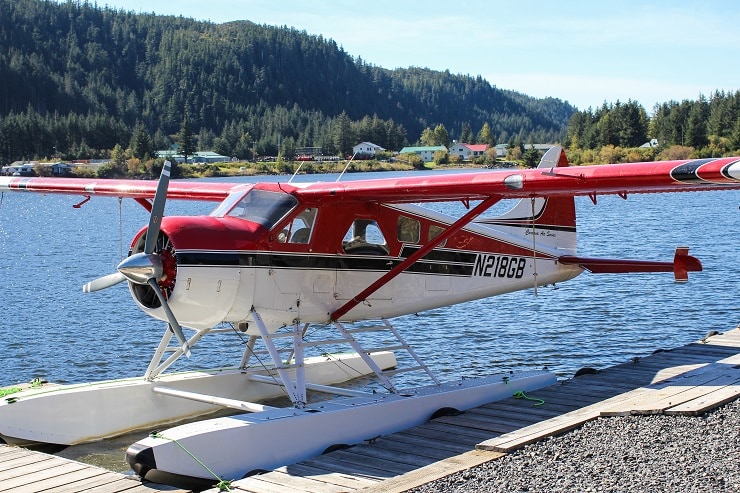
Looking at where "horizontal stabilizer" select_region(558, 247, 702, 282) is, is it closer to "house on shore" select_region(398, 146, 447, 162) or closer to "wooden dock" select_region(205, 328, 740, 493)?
"wooden dock" select_region(205, 328, 740, 493)

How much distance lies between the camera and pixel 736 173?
644 cm

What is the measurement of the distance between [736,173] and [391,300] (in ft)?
12.6

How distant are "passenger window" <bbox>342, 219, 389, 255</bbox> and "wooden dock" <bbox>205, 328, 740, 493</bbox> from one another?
6.04ft

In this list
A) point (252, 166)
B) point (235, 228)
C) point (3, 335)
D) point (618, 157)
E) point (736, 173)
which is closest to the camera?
point (736, 173)

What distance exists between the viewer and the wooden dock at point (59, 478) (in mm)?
6453

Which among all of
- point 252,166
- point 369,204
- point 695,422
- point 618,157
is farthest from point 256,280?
point 252,166

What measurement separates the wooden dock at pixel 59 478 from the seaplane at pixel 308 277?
17cm

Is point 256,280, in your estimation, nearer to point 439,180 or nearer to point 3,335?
point 439,180

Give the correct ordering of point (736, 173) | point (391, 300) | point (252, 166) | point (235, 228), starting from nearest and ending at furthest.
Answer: point (736, 173) → point (235, 228) → point (391, 300) → point (252, 166)

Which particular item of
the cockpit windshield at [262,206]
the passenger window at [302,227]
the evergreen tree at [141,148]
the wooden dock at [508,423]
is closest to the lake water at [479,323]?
the cockpit windshield at [262,206]

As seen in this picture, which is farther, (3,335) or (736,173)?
(3,335)

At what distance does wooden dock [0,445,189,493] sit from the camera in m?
6.45

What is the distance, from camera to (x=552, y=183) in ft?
24.5

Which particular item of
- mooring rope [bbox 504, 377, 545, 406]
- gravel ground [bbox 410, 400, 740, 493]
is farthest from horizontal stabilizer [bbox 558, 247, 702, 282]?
gravel ground [bbox 410, 400, 740, 493]
